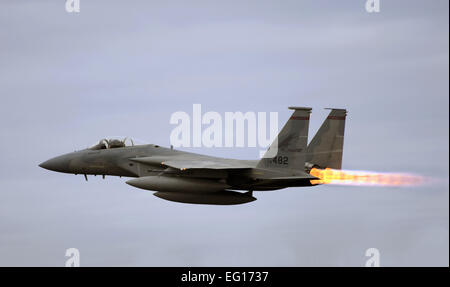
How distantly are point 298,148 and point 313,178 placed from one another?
1.48 m

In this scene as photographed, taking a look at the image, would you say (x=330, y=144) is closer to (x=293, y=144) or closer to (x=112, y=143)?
(x=293, y=144)

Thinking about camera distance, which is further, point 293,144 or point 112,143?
point 112,143

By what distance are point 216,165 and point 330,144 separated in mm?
6089

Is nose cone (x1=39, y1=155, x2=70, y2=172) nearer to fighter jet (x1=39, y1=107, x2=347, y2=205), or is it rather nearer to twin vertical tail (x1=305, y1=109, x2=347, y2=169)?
fighter jet (x1=39, y1=107, x2=347, y2=205)

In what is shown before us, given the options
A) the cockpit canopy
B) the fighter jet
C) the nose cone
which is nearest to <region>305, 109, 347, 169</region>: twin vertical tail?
the fighter jet

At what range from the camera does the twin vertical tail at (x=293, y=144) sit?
47.8m

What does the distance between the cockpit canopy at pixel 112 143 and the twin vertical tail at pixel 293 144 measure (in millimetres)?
7764

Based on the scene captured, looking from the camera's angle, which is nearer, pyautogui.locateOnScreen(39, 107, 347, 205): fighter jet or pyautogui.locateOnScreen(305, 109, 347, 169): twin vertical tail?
pyautogui.locateOnScreen(39, 107, 347, 205): fighter jet

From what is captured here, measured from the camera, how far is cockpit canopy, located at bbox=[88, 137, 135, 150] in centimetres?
5216

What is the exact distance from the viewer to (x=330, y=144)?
51688mm

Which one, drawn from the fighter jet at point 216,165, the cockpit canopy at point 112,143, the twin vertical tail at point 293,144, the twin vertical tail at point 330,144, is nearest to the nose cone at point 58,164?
the fighter jet at point 216,165

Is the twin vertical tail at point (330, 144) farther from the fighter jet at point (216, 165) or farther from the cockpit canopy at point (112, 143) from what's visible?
the cockpit canopy at point (112, 143)

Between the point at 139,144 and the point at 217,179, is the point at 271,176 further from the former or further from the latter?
the point at 139,144

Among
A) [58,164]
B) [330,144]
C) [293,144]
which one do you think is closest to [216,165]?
[293,144]
